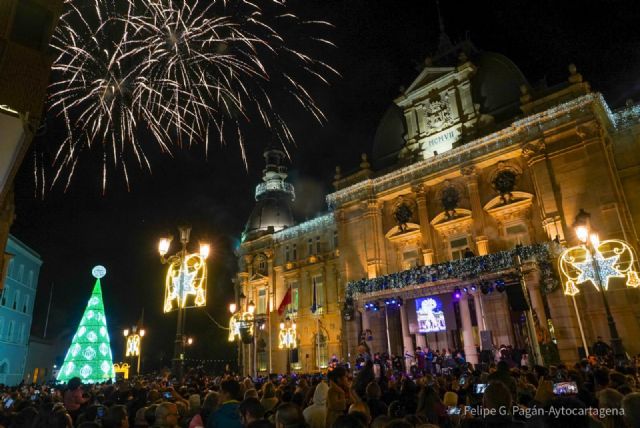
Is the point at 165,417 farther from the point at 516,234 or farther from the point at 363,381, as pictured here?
the point at 516,234

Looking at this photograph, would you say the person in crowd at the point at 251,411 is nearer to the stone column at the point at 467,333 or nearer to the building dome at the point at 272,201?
the stone column at the point at 467,333

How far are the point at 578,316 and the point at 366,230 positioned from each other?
14.8 m

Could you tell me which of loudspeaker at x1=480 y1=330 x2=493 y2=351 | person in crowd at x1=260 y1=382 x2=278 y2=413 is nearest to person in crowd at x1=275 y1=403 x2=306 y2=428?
person in crowd at x1=260 y1=382 x2=278 y2=413

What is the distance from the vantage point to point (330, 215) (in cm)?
3866

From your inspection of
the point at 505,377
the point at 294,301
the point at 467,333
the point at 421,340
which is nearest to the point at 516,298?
the point at 467,333

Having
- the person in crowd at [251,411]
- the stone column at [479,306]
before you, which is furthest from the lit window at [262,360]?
the person in crowd at [251,411]

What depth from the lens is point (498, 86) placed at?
28266mm

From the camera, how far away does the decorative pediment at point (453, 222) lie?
26.9 m

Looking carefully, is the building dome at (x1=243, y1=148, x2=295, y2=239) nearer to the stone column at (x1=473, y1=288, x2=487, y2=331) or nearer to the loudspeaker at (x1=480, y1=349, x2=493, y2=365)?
the stone column at (x1=473, y1=288, x2=487, y2=331)

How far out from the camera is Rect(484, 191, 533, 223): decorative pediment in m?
24.7

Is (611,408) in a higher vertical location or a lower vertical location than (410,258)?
lower

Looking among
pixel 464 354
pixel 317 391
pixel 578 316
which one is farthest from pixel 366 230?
pixel 317 391

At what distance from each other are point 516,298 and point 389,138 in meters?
17.5

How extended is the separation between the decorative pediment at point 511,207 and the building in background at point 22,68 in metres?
24.5
